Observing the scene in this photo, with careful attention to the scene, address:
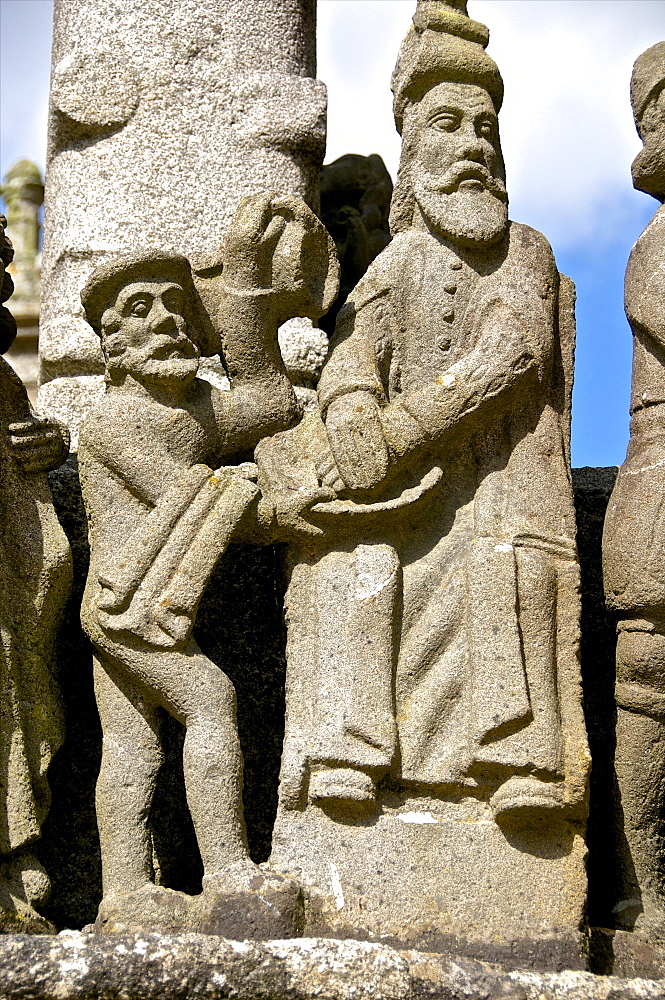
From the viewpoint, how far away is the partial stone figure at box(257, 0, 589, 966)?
3.99 metres

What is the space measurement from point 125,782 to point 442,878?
86 centimetres

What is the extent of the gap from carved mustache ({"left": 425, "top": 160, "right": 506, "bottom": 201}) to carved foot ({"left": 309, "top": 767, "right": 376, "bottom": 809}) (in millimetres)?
1687

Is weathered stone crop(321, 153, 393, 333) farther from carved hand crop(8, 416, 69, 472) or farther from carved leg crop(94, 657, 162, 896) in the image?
carved leg crop(94, 657, 162, 896)

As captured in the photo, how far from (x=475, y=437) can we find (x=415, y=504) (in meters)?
0.29

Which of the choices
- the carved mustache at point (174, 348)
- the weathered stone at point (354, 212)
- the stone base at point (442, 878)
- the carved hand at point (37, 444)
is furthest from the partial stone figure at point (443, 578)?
the weathered stone at point (354, 212)

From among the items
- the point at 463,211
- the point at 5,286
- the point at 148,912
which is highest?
the point at 463,211

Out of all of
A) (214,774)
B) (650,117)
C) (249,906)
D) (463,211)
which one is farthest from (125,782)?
(650,117)

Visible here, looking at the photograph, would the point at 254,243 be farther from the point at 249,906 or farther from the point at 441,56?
the point at 249,906

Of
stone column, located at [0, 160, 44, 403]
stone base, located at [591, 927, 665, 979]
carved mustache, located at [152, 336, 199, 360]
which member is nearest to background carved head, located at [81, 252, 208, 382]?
carved mustache, located at [152, 336, 199, 360]

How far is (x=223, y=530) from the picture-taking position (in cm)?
425

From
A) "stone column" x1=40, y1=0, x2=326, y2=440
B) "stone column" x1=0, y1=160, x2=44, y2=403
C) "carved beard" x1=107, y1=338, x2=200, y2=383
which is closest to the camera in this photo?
"carved beard" x1=107, y1=338, x2=200, y2=383

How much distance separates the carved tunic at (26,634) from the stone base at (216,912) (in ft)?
1.14

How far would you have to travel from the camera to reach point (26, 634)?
4.34m

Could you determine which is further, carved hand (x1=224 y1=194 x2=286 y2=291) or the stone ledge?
carved hand (x1=224 y1=194 x2=286 y2=291)
